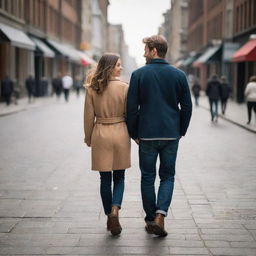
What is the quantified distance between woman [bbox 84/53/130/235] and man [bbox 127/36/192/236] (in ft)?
0.49

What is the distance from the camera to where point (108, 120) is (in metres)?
5.21

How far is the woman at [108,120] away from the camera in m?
5.17

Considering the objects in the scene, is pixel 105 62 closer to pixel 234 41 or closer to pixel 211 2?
pixel 234 41

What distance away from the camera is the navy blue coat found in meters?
5.06

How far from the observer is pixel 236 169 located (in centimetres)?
945

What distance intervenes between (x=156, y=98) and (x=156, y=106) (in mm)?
73

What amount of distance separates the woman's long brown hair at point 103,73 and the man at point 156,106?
248 mm

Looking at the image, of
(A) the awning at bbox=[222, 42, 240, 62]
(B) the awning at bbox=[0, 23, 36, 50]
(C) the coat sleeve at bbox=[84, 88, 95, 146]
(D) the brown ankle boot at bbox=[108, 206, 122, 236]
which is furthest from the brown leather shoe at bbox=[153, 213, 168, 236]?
(A) the awning at bbox=[222, 42, 240, 62]

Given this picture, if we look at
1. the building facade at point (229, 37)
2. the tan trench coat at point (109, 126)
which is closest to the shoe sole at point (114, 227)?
the tan trench coat at point (109, 126)

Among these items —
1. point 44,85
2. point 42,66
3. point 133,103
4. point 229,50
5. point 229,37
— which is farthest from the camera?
point 42,66

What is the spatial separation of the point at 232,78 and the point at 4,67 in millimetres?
16098

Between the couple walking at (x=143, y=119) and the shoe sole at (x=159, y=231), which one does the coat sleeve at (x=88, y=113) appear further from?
the shoe sole at (x=159, y=231)

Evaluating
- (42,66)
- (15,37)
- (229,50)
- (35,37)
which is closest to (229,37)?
(229,50)

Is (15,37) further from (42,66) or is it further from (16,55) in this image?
(42,66)
